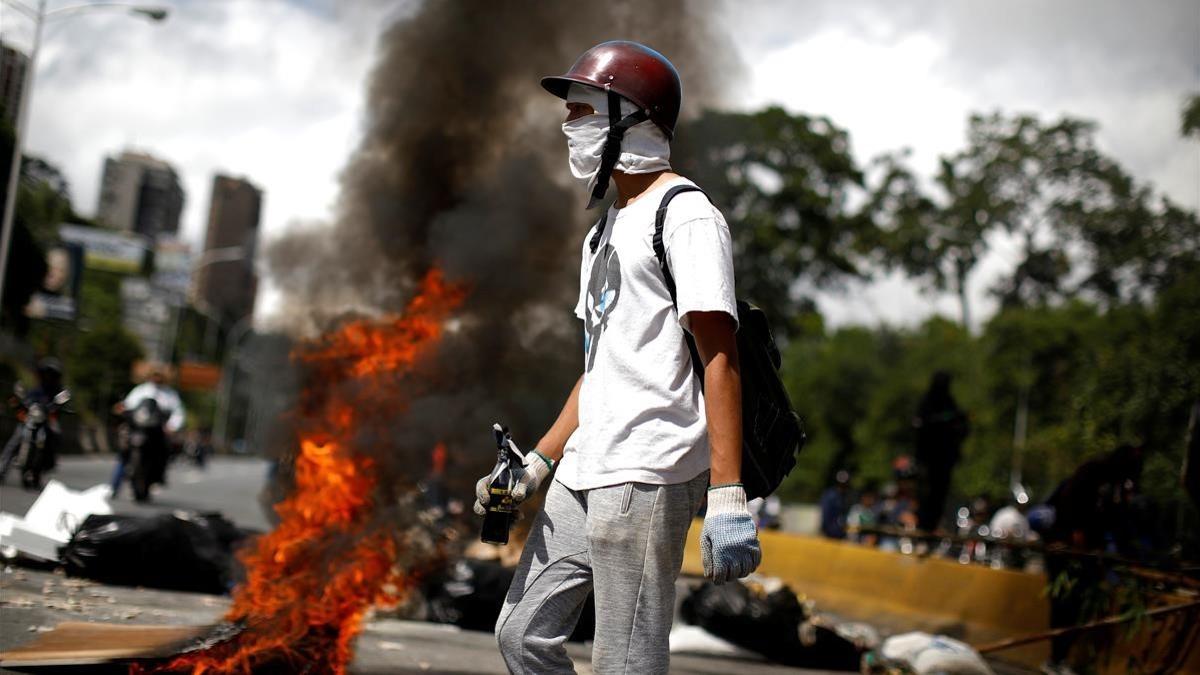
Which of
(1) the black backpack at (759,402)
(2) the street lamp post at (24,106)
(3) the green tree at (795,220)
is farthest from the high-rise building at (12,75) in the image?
(1) the black backpack at (759,402)

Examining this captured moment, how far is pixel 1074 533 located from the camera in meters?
7.98

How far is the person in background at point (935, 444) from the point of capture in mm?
10688

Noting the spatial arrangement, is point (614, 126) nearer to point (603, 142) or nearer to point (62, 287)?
point (603, 142)

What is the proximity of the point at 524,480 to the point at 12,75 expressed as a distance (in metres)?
23.0

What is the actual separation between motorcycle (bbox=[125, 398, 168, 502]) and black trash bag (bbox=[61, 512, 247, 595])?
20.8 feet

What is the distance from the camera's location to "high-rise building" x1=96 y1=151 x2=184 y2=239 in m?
152

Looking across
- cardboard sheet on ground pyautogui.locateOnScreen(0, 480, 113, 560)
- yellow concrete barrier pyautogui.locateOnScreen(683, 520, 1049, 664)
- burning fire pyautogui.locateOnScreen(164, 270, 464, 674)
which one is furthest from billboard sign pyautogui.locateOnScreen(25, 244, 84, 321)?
burning fire pyautogui.locateOnScreen(164, 270, 464, 674)

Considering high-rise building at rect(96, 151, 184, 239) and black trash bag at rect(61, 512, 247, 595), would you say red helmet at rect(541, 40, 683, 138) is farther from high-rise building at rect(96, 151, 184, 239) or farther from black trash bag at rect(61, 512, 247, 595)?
high-rise building at rect(96, 151, 184, 239)

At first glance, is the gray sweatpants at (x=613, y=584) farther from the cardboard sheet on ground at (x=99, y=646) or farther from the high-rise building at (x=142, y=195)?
the high-rise building at (x=142, y=195)

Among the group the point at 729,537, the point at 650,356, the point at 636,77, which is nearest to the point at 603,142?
the point at 636,77

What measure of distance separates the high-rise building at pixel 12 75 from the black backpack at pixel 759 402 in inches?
809

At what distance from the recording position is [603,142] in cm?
278

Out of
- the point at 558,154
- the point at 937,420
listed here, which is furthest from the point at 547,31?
the point at 937,420

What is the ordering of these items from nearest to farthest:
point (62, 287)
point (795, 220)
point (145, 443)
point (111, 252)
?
point (145, 443) → point (795, 220) → point (62, 287) → point (111, 252)
